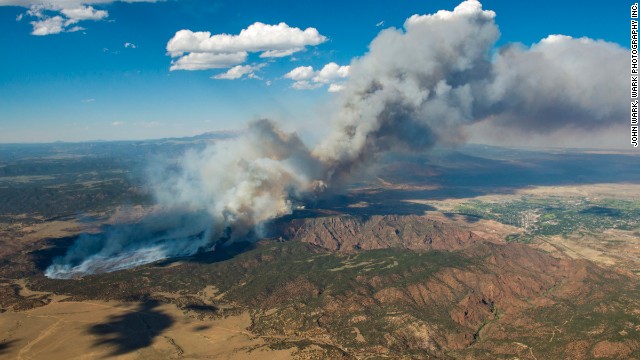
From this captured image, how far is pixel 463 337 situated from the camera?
83.6m

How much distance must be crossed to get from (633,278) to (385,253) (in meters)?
60.7

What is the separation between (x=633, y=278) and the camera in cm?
10956

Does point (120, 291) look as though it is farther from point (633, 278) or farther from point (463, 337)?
point (633, 278)

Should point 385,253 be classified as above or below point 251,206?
below

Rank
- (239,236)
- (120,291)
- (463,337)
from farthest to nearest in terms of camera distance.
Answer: (239,236), (120,291), (463,337)

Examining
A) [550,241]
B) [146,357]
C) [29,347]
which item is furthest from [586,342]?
[550,241]

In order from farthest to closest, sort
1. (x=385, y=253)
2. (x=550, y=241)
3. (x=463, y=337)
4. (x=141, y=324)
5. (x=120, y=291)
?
1. (x=550, y=241)
2. (x=385, y=253)
3. (x=120, y=291)
4. (x=141, y=324)
5. (x=463, y=337)

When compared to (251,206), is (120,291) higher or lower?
lower

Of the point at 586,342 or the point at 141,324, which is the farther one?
the point at 141,324

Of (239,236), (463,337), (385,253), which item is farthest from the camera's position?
(239,236)

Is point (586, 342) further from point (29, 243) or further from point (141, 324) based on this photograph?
point (29, 243)

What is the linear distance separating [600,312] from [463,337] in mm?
25902

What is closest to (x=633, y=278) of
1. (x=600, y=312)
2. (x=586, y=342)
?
(x=600, y=312)

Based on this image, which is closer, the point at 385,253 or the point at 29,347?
the point at 29,347
